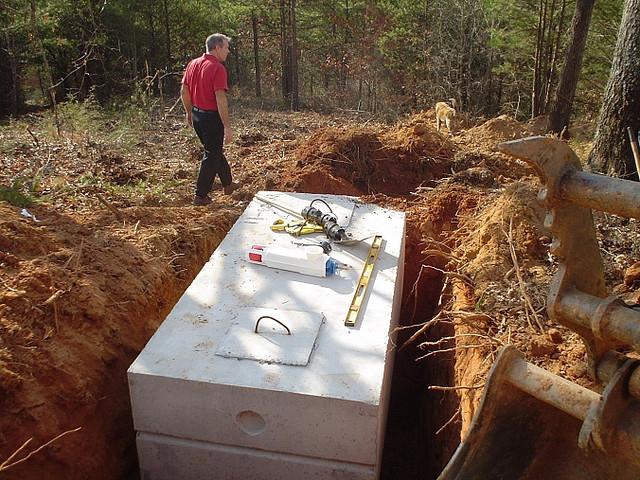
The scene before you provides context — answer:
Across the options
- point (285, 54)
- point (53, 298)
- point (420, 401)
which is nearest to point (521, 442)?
point (420, 401)

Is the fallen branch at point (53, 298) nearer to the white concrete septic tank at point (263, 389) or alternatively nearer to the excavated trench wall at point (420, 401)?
the white concrete septic tank at point (263, 389)

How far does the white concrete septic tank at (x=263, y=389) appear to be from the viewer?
2.64 metres

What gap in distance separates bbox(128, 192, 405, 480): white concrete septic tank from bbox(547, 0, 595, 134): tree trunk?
7694 millimetres

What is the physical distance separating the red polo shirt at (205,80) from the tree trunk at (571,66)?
6364 millimetres

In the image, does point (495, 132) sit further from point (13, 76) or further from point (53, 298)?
point (13, 76)

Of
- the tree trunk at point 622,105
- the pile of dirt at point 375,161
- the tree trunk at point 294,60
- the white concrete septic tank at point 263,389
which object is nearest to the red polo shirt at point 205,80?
the pile of dirt at point 375,161

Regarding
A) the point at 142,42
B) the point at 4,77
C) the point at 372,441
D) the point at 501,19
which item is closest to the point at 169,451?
the point at 372,441

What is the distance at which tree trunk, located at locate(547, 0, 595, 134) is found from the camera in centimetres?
880

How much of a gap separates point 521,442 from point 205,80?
4.42m

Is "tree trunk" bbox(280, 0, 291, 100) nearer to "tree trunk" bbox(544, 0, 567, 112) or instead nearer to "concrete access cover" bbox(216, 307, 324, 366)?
"tree trunk" bbox(544, 0, 567, 112)

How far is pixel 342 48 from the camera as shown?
1844cm

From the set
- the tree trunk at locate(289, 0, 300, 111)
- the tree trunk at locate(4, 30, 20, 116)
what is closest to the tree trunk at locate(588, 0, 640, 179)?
the tree trunk at locate(289, 0, 300, 111)

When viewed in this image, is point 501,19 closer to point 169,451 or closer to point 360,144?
point 360,144

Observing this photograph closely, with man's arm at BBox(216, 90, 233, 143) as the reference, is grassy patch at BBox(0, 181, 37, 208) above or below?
below
